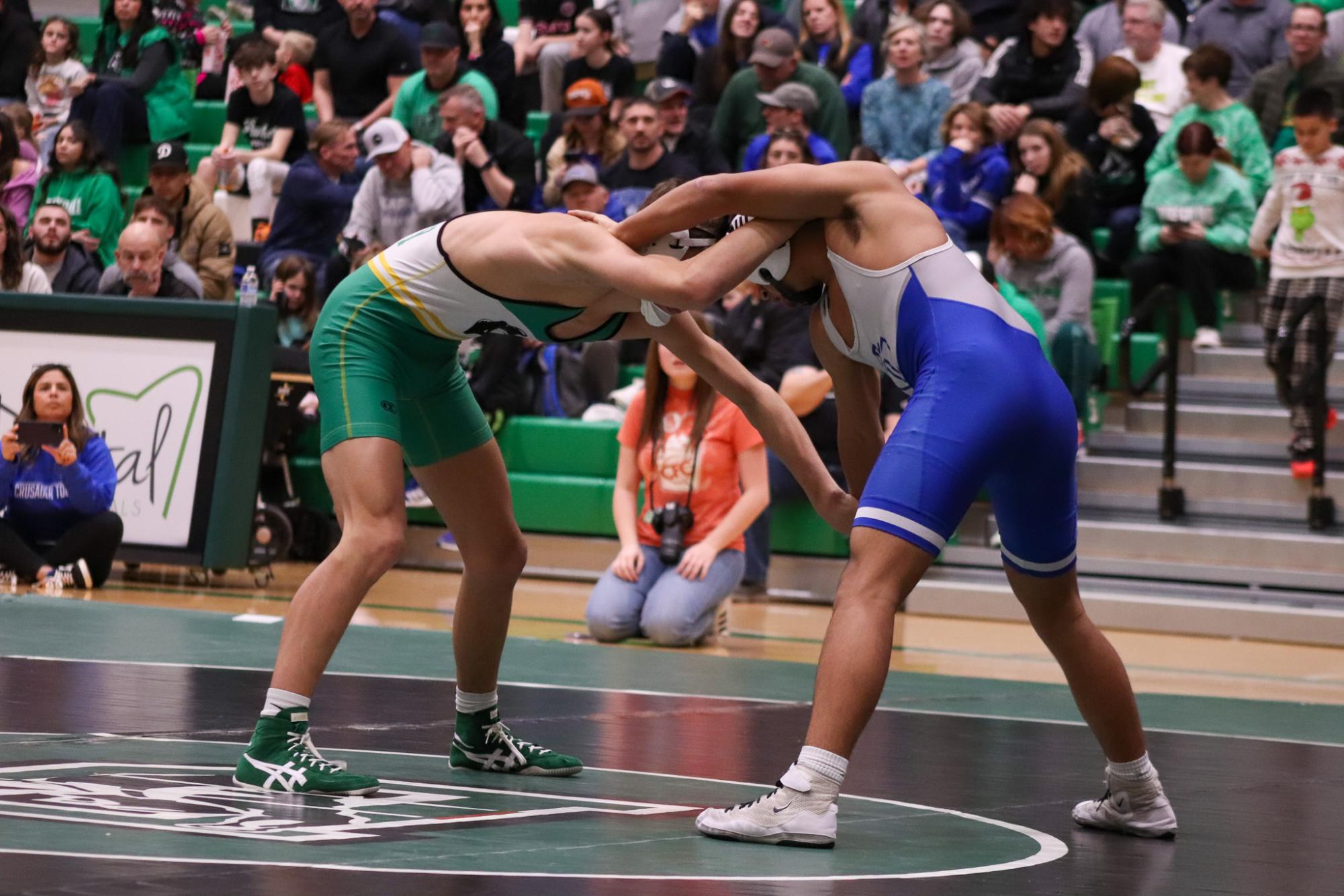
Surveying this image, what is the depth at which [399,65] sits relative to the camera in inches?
505

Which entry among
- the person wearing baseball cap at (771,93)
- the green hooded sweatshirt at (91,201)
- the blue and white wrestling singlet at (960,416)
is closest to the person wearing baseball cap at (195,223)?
the green hooded sweatshirt at (91,201)

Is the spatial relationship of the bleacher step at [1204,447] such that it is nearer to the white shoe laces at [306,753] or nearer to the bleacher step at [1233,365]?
the bleacher step at [1233,365]

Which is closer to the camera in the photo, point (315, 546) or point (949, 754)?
point (949, 754)

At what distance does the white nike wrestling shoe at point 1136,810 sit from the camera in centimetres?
409

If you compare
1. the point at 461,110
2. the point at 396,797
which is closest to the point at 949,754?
the point at 396,797

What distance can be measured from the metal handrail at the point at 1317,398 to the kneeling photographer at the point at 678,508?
302 centimetres

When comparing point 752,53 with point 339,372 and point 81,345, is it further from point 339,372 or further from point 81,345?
point 339,372

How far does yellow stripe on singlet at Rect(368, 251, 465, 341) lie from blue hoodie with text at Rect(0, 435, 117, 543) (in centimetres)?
418

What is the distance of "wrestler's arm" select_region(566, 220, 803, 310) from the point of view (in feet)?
12.5

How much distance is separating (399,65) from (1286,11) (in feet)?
19.0

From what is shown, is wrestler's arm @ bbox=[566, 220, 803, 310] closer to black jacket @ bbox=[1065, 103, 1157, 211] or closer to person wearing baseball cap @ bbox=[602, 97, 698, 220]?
person wearing baseball cap @ bbox=[602, 97, 698, 220]

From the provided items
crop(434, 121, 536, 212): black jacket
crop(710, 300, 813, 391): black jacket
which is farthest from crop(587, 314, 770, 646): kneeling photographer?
crop(434, 121, 536, 212): black jacket

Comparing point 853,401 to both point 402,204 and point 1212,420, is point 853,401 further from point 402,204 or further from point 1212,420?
point 402,204

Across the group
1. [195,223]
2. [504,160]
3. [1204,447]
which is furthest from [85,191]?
[1204,447]
